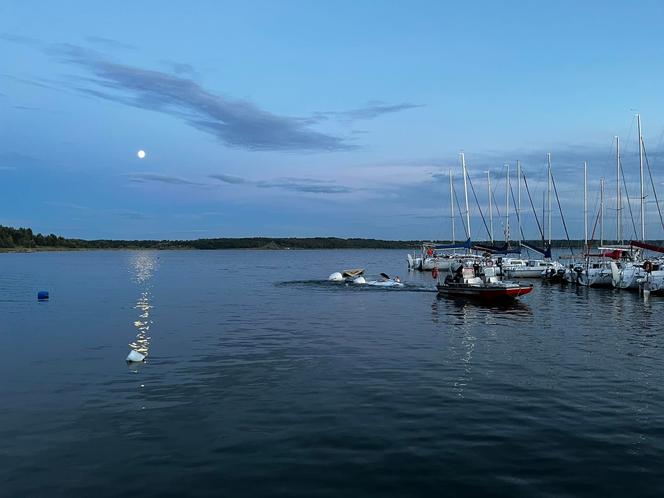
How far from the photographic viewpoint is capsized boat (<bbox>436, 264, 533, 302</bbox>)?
48.2 metres

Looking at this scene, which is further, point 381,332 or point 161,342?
point 381,332

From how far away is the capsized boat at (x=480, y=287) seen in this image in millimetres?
48156

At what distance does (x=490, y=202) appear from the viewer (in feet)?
343

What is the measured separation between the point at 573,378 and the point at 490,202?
286 ft

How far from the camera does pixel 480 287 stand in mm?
50031

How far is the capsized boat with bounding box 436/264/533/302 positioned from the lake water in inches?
442

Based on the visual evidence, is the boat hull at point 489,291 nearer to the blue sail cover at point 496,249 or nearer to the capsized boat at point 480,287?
the capsized boat at point 480,287

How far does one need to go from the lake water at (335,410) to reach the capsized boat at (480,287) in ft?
36.9

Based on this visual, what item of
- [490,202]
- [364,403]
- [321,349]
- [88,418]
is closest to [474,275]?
[321,349]

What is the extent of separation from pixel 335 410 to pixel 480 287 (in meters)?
35.7

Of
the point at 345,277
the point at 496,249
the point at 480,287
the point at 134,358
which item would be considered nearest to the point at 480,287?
the point at 480,287

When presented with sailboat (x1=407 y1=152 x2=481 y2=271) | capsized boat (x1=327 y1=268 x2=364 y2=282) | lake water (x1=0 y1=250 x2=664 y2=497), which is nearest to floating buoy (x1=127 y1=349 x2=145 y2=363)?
lake water (x1=0 y1=250 x2=664 y2=497)

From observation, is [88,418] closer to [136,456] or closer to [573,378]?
[136,456]

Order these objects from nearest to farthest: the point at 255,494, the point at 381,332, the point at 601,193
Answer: the point at 255,494, the point at 381,332, the point at 601,193
